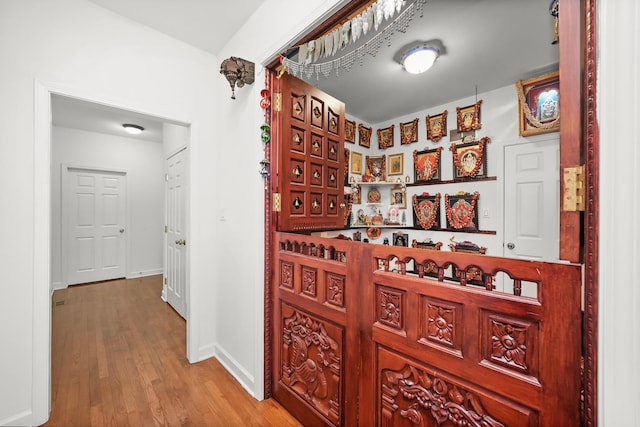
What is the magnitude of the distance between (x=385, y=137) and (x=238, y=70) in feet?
5.82

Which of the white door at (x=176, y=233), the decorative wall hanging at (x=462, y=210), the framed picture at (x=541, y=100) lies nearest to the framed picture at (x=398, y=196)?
the decorative wall hanging at (x=462, y=210)

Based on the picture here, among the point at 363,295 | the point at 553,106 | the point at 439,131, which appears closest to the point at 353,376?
the point at 363,295

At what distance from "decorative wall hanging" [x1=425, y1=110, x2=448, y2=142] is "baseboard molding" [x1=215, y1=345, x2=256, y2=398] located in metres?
2.69

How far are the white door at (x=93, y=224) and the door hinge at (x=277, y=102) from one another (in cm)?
450

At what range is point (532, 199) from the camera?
6.30 feet

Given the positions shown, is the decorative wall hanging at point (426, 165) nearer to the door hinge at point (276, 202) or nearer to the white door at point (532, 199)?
the white door at point (532, 199)

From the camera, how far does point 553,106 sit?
169 centimetres

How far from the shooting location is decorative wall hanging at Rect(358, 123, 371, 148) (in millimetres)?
2961

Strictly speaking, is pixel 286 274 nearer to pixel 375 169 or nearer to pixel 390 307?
pixel 390 307

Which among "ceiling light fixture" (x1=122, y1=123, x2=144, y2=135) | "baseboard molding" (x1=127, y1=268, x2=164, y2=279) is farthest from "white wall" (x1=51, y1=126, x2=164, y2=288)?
"ceiling light fixture" (x1=122, y1=123, x2=144, y2=135)

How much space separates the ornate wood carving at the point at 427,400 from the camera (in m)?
0.88
